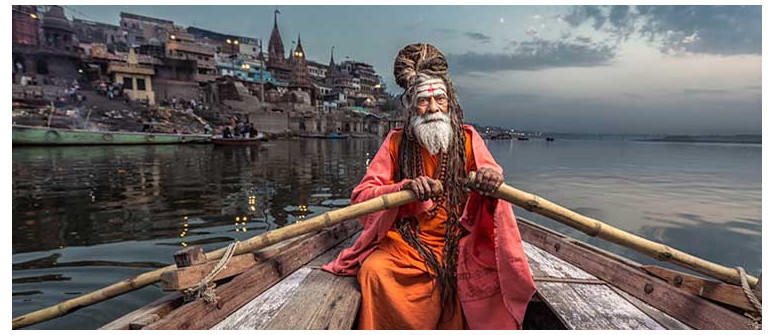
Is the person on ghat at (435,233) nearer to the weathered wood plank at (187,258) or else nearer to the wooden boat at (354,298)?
the wooden boat at (354,298)

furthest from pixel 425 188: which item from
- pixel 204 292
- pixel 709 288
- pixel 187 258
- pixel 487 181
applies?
pixel 709 288

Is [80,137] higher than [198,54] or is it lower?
lower

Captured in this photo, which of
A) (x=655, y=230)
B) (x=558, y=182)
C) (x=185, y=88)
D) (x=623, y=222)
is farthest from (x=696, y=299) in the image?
(x=185, y=88)

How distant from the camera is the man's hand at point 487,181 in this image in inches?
89.5

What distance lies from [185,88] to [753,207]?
57683mm

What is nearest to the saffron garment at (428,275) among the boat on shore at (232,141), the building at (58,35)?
the boat on shore at (232,141)

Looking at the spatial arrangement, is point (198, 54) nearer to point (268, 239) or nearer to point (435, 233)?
point (268, 239)

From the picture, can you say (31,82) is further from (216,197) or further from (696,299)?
(696,299)

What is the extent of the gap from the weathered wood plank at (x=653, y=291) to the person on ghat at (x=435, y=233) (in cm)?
98

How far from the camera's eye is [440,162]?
2893 mm

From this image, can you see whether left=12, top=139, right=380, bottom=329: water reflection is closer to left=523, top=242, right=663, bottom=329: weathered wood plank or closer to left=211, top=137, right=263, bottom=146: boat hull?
left=523, top=242, right=663, bottom=329: weathered wood plank

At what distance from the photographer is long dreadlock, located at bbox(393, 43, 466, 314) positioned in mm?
2674

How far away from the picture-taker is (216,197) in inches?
407

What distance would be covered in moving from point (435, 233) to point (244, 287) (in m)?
1.48
